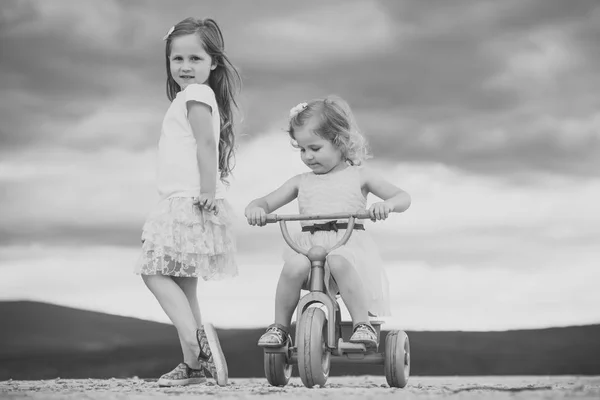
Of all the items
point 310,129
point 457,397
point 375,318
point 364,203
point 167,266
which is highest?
point 310,129

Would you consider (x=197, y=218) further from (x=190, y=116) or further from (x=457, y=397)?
(x=457, y=397)

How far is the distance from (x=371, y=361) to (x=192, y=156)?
1421 mm

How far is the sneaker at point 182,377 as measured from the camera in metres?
4.27

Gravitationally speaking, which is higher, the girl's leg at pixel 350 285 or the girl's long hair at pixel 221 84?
the girl's long hair at pixel 221 84

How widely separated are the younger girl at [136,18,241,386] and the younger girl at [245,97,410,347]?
0.95 feet

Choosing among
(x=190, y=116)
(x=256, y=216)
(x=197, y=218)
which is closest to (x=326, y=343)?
(x=256, y=216)

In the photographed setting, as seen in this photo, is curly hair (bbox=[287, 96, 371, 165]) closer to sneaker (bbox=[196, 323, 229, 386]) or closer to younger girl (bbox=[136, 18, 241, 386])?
younger girl (bbox=[136, 18, 241, 386])

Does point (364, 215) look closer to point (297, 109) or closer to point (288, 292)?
point (288, 292)

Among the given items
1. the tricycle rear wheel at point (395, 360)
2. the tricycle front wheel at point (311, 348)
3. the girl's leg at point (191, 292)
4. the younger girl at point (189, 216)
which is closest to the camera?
the tricycle front wheel at point (311, 348)

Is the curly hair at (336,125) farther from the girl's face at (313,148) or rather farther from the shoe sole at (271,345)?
the shoe sole at (271,345)

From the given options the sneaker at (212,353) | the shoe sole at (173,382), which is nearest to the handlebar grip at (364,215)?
the sneaker at (212,353)

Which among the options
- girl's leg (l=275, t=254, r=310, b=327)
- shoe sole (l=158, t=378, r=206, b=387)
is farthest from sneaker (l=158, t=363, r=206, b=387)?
girl's leg (l=275, t=254, r=310, b=327)

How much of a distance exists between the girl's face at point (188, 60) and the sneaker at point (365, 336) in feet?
5.52

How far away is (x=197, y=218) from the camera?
4.46 metres
